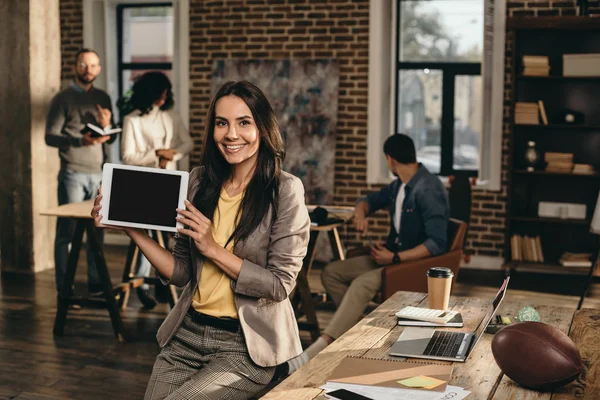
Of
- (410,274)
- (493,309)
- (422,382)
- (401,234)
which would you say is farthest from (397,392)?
(401,234)

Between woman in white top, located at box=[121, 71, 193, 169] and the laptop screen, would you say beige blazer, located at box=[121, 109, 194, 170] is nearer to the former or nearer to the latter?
woman in white top, located at box=[121, 71, 193, 169]

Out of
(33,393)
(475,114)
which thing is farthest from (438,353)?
(475,114)

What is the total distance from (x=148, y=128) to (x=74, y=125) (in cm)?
61

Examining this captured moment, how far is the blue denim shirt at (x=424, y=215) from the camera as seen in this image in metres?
4.58

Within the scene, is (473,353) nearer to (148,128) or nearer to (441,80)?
(148,128)

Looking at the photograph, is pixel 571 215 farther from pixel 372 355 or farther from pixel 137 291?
pixel 372 355

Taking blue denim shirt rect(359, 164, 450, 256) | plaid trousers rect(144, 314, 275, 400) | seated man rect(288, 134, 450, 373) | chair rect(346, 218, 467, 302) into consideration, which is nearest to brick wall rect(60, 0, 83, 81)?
seated man rect(288, 134, 450, 373)

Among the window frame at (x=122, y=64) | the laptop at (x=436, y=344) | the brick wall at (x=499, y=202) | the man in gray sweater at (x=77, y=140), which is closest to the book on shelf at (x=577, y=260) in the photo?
the brick wall at (x=499, y=202)

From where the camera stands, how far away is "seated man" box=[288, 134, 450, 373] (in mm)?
4570

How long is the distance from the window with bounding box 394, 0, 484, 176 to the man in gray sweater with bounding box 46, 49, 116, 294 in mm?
3115

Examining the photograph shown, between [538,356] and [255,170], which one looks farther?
[255,170]

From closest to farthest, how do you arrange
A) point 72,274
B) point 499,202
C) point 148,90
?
1. point 72,274
2. point 148,90
3. point 499,202

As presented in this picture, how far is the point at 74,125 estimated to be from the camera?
6215mm

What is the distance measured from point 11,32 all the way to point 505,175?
15.1ft
